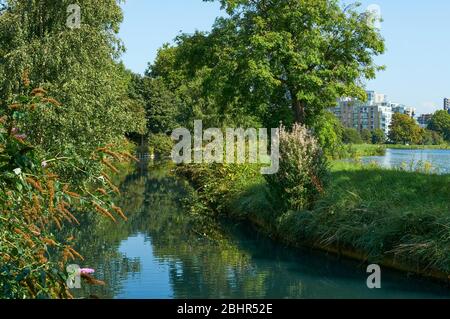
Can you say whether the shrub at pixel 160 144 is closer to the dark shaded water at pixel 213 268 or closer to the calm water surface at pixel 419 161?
the calm water surface at pixel 419 161

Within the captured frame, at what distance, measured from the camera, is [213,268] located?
10.5 meters

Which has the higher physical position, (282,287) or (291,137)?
(291,137)

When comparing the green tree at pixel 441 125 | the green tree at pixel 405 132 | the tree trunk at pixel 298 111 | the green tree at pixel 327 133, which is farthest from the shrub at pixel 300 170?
Result: the green tree at pixel 441 125

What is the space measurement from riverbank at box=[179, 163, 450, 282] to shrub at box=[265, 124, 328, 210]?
335mm

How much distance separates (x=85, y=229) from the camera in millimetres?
15008

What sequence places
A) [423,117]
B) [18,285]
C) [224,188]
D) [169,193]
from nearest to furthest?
[18,285] → [224,188] → [169,193] → [423,117]

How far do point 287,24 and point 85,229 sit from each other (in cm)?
1035

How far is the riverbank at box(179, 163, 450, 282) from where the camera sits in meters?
9.52

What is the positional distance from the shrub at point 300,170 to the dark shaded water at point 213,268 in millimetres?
1151

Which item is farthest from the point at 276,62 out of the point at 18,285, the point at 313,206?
the point at 18,285

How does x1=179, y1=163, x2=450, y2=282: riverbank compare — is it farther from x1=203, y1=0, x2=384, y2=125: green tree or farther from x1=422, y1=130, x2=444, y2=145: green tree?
x1=422, y1=130, x2=444, y2=145: green tree

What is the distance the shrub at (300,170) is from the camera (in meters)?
13.0

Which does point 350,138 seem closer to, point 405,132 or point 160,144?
point 405,132
